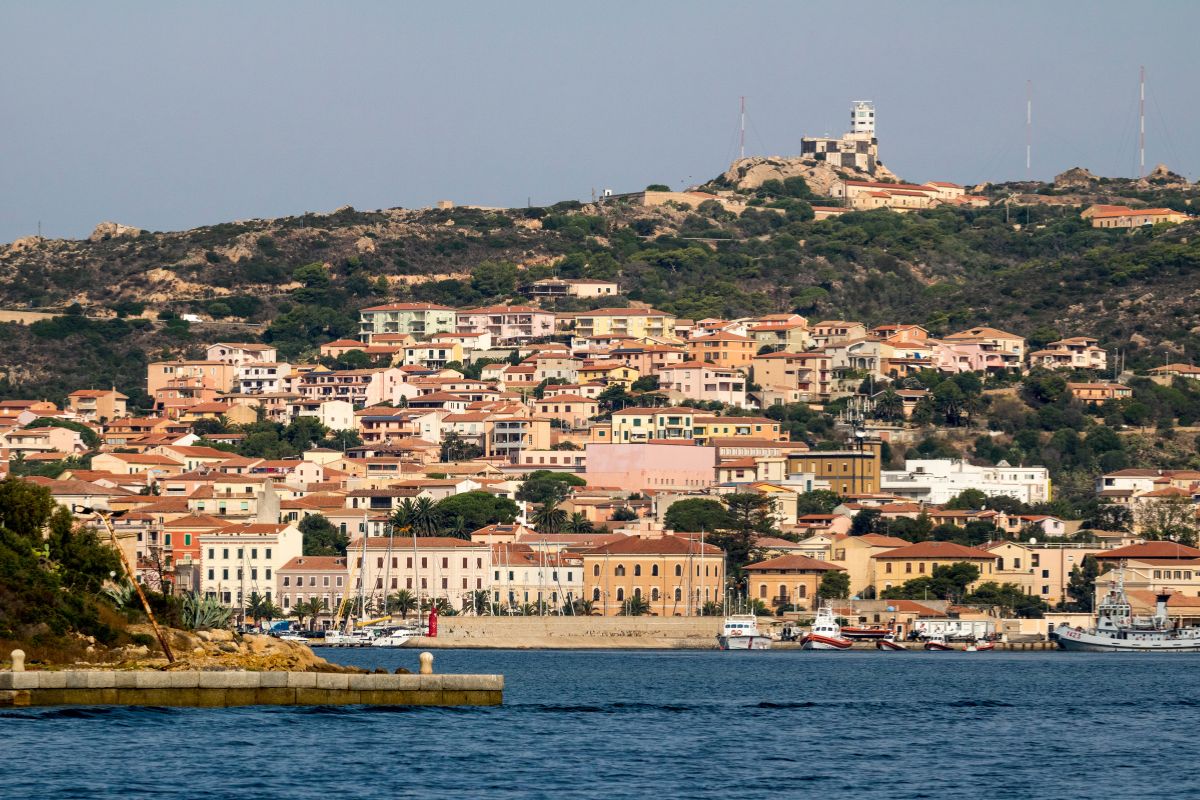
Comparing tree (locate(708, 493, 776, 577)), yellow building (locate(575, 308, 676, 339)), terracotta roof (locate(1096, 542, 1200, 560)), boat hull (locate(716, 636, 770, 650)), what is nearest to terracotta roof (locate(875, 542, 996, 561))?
terracotta roof (locate(1096, 542, 1200, 560))

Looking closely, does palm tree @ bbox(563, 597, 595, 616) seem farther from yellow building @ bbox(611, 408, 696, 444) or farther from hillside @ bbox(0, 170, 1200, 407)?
hillside @ bbox(0, 170, 1200, 407)

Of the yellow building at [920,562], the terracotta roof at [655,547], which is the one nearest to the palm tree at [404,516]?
the terracotta roof at [655,547]

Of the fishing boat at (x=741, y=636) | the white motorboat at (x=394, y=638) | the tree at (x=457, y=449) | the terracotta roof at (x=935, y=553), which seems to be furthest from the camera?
the tree at (x=457, y=449)

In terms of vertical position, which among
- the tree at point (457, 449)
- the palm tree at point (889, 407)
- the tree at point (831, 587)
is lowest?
the tree at point (831, 587)

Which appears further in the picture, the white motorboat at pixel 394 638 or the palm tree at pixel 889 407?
the palm tree at pixel 889 407

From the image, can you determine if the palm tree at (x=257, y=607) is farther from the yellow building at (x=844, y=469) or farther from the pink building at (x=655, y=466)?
the yellow building at (x=844, y=469)

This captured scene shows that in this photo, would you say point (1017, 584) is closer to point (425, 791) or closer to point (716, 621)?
point (716, 621)
